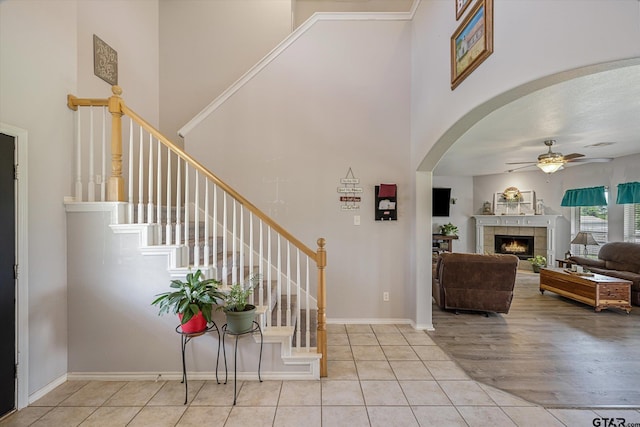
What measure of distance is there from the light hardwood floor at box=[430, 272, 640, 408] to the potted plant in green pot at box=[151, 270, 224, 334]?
2.40m

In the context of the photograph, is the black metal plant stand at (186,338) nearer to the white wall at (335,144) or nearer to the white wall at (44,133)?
the white wall at (44,133)

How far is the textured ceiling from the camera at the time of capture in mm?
2635

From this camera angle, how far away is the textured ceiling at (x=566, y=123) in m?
2.63

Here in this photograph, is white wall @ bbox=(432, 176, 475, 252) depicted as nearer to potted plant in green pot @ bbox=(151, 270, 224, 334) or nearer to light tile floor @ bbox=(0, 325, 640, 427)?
light tile floor @ bbox=(0, 325, 640, 427)

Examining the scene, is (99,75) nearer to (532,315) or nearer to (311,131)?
(311,131)

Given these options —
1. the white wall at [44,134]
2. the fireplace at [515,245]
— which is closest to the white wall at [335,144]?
the white wall at [44,134]

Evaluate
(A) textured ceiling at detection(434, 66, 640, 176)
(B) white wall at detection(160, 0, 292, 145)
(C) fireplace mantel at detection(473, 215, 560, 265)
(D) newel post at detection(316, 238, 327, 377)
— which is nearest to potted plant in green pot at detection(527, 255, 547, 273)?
(C) fireplace mantel at detection(473, 215, 560, 265)

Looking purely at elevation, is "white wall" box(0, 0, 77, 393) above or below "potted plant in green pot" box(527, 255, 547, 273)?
above

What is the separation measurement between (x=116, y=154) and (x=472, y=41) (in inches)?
125

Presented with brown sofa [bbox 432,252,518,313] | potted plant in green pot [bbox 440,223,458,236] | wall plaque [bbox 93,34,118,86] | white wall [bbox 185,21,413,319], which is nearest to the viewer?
wall plaque [bbox 93,34,118,86]

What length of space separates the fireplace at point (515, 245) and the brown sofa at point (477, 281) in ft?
14.7

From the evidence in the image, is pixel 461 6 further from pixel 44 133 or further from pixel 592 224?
pixel 592 224

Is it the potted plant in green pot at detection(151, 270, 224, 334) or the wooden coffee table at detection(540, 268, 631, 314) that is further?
the wooden coffee table at detection(540, 268, 631, 314)

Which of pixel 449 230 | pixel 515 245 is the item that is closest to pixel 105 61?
pixel 449 230
